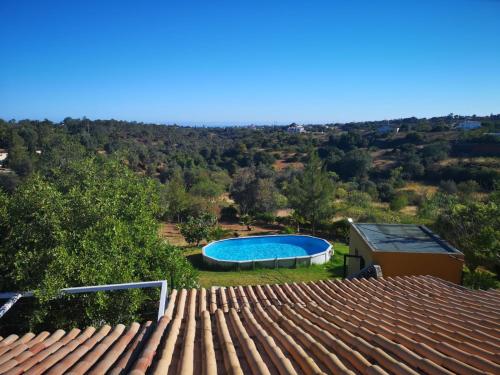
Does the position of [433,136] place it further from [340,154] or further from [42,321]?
[42,321]

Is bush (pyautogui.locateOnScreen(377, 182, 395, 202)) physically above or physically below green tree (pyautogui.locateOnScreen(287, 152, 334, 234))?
below

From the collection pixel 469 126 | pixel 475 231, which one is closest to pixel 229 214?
pixel 475 231

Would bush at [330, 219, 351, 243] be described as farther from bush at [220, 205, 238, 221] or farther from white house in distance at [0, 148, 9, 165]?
white house in distance at [0, 148, 9, 165]

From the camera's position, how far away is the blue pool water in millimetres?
22484

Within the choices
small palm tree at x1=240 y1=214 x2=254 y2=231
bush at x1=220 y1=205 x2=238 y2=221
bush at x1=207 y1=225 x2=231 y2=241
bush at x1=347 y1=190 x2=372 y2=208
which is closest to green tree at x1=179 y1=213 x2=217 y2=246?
bush at x1=207 y1=225 x2=231 y2=241

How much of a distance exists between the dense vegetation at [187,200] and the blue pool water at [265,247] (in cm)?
134

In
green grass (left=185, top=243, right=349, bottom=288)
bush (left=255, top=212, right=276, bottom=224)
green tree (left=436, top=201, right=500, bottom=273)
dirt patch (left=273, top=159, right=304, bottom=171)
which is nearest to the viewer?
green tree (left=436, top=201, right=500, bottom=273)

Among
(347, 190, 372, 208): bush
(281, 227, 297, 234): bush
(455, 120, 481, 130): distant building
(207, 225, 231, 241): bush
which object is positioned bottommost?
(281, 227, 297, 234): bush

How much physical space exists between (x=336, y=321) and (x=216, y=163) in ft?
192

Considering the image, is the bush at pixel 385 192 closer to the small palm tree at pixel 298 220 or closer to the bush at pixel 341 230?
the small palm tree at pixel 298 220

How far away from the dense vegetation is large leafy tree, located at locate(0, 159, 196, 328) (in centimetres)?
3

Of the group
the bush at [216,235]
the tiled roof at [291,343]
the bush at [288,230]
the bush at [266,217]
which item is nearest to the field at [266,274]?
Result: the bush at [216,235]

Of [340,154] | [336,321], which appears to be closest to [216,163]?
[340,154]

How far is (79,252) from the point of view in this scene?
297 inches
